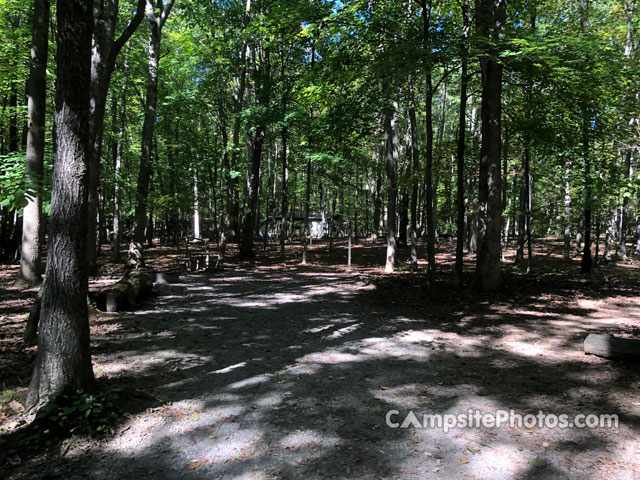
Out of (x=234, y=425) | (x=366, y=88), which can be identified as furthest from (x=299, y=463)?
(x=366, y=88)

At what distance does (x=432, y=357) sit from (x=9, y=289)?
1113cm

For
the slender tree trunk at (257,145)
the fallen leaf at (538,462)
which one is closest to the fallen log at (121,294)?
the fallen leaf at (538,462)

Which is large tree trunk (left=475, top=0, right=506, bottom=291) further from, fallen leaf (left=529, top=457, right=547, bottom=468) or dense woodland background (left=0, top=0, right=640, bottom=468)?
fallen leaf (left=529, top=457, right=547, bottom=468)

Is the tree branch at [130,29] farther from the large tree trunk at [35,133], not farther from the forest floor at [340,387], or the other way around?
the forest floor at [340,387]

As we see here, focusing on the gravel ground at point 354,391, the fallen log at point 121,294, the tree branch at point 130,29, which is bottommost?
the gravel ground at point 354,391

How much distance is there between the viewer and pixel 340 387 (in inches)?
189

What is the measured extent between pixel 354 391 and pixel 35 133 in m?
10.7

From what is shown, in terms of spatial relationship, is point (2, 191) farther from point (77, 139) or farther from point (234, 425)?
point (234, 425)

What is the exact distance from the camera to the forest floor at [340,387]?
10.4ft

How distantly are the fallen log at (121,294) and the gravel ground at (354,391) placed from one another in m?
0.51

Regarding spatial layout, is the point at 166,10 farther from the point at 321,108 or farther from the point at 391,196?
the point at 391,196

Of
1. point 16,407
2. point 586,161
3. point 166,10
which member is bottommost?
point 16,407

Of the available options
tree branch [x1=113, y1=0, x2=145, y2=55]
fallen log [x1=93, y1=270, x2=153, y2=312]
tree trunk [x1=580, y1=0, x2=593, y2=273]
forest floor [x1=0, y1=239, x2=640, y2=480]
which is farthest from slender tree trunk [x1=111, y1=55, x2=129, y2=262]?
tree trunk [x1=580, y1=0, x2=593, y2=273]

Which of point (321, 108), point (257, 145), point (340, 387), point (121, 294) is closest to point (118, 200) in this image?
point (257, 145)
